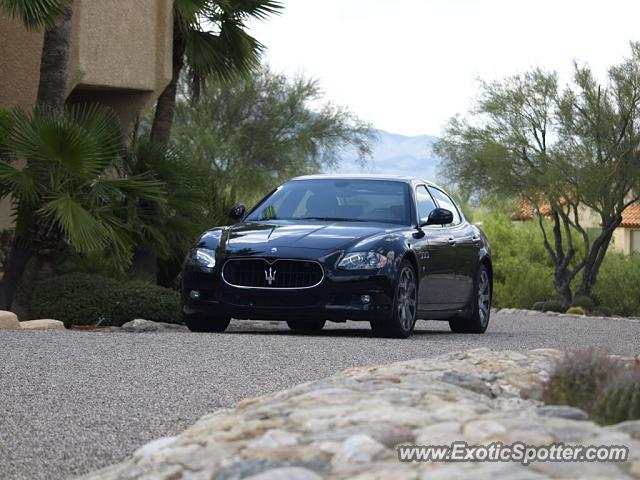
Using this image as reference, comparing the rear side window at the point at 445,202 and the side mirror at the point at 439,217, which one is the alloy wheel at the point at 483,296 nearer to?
the rear side window at the point at 445,202

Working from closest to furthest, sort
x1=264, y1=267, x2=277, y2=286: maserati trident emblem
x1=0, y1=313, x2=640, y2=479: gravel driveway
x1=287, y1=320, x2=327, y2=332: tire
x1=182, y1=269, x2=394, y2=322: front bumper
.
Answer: x1=0, y1=313, x2=640, y2=479: gravel driveway
x1=182, y1=269, x2=394, y2=322: front bumper
x1=264, y1=267, x2=277, y2=286: maserati trident emblem
x1=287, y1=320, x2=327, y2=332: tire

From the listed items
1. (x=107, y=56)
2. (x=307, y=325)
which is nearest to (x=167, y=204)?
(x=307, y=325)

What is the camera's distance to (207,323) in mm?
14141

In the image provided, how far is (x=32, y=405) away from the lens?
25.6ft

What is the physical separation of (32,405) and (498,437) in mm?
3810

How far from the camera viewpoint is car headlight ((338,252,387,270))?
1316 cm

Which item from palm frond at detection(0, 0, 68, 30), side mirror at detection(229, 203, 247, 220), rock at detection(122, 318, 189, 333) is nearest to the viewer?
side mirror at detection(229, 203, 247, 220)

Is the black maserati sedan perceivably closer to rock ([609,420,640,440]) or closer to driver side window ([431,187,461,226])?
driver side window ([431,187,461,226])

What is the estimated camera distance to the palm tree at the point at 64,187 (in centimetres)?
1673

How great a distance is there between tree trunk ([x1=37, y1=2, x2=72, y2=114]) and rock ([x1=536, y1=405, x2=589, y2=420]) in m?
14.5

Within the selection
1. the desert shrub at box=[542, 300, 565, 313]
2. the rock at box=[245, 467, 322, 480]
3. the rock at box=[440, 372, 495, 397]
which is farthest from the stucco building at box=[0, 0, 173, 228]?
the rock at box=[245, 467, 322, 480]

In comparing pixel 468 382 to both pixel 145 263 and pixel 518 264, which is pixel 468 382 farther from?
pixel 518 264

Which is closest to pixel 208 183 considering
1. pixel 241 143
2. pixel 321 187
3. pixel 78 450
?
pixel 321 187

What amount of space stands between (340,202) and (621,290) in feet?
95.6
